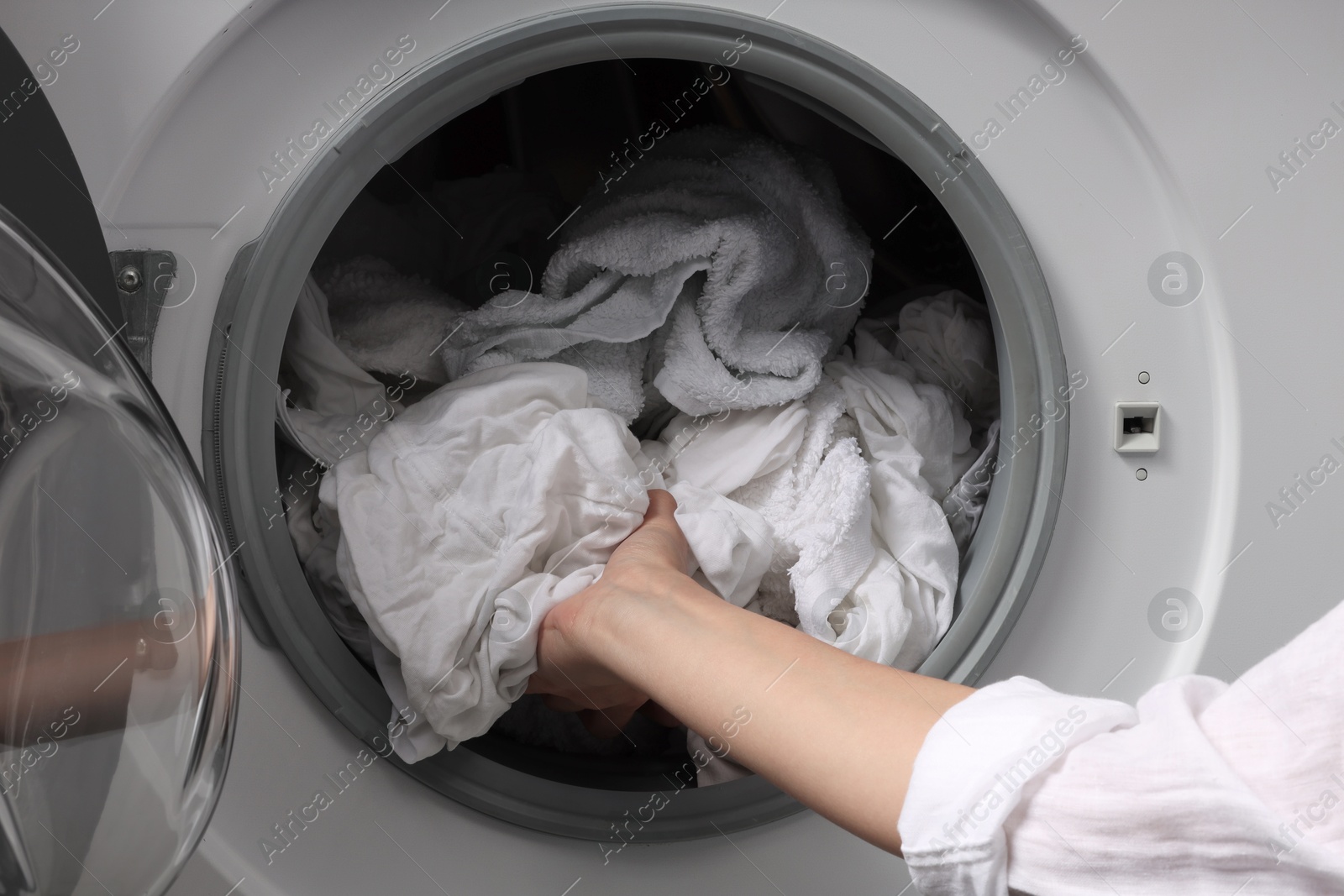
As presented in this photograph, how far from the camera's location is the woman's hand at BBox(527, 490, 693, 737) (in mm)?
671

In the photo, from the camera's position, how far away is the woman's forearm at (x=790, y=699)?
1.39ft

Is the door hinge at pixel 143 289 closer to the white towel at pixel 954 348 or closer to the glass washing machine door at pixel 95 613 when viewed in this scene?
the glass washing machine door at pixel 95 613

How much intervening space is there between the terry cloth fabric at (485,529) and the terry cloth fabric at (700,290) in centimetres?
6

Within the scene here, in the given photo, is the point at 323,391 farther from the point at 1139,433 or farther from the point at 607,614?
the point at 1139,433

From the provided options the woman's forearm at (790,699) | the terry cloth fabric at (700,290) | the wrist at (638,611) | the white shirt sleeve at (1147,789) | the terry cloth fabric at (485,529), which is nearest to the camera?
the white shirt sleeve at (1147,789)

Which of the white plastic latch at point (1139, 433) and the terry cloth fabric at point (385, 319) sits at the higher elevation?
the white plastic latch at point (1139, 433)

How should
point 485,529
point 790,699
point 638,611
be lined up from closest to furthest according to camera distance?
point 790,699, point 638,611, point 485,529

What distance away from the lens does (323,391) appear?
0.81 m

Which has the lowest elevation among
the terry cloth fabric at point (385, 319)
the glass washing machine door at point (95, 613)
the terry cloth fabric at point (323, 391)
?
the glass washing machine door at point (95, 613)

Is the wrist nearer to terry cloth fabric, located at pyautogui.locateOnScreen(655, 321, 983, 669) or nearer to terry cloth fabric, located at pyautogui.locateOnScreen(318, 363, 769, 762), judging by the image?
terry cloth fabric, located at pyautogui.locateOnScreen(318, 363, 769, 762)

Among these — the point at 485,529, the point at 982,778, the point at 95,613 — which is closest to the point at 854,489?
the point at 485,529

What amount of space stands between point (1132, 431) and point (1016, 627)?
18 centimetres

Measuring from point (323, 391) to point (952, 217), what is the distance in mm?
542

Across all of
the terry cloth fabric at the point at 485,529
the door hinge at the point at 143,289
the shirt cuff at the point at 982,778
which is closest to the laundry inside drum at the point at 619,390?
the terry cloth fabric at the point at 485,529
